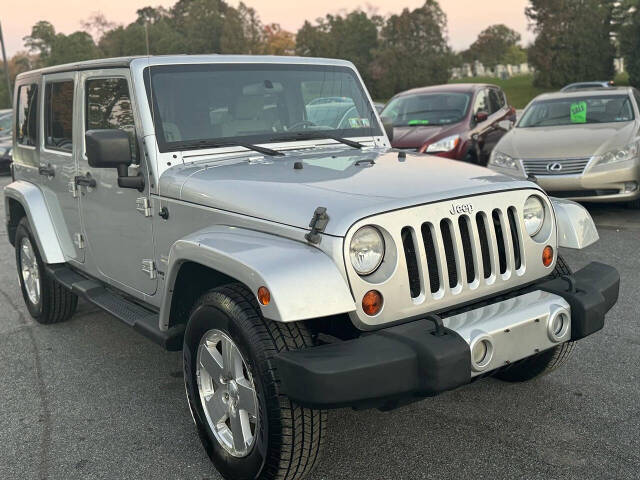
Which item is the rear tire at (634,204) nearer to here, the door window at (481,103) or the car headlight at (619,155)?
the car headlight at (619,155)

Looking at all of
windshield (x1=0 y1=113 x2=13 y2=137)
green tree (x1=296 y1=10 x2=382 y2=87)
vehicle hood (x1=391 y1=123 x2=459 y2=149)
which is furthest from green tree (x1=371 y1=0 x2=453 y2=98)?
vehicle hood (x1=391 y1=123 x2=459 y2=149)

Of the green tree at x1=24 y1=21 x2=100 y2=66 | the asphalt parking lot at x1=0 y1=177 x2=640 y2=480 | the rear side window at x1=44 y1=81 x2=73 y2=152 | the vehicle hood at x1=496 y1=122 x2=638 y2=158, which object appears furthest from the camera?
the green tree at x1=24 y1=21 x2=100 y2=66

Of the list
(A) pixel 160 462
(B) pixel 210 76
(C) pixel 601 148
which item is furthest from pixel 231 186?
(C) pixel 601 148

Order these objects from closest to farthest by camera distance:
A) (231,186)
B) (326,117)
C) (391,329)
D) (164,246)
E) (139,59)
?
(391,329) < (231,186) < (164,246) < (139,59) < (326,117)

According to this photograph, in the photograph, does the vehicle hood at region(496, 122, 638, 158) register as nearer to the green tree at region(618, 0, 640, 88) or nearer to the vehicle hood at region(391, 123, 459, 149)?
the vehicle hood at region(391, 123, 459, 149)

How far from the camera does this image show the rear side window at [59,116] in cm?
477

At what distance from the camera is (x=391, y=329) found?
9.11 feet

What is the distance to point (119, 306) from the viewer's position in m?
4.21

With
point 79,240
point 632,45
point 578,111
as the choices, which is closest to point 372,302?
point 79,240

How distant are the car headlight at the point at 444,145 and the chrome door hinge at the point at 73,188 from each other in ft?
20.9

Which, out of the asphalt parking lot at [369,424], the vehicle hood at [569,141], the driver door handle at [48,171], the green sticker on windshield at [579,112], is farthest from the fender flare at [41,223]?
the green sticker on windshield at [579,112]

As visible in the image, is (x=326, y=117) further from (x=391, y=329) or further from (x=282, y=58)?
(x=391, y=329)

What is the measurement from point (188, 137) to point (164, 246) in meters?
0.61

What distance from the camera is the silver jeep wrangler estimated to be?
2.71m
